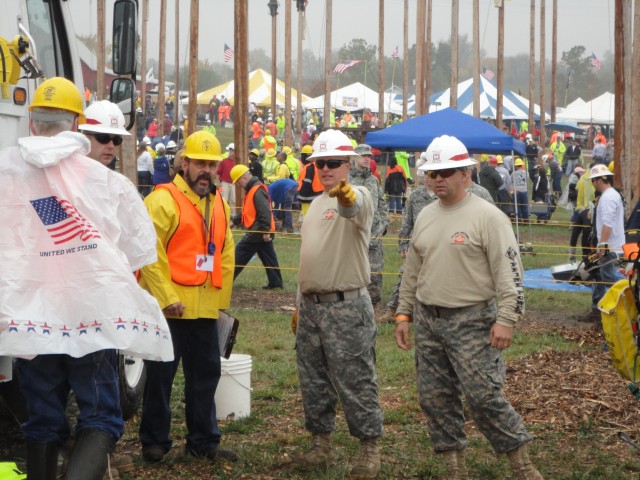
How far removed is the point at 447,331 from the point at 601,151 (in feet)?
126

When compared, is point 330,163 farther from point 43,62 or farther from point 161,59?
point 161,59

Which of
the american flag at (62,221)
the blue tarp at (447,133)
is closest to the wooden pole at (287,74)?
the blue tarp at (447,133)

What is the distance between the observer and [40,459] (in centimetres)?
492

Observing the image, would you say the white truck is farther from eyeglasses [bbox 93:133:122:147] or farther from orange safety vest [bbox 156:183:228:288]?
orange safety vest [bbox 156:183:228:288]

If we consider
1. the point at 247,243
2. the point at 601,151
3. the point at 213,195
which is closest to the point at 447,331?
the point at 213,195

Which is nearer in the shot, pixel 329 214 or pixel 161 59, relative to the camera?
pixel 329 214

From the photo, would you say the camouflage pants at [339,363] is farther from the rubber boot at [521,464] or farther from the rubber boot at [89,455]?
the rubber boot at [89,455]

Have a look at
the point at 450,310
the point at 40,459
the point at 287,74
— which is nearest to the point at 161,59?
the point at 287,74

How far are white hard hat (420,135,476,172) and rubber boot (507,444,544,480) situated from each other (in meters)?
1.64

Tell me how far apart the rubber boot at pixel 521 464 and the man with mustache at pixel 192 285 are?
1.79 metres

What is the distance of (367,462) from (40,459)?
2.33 metres

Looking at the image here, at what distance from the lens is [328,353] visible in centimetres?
657

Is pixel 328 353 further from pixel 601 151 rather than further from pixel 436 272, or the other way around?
pixel 601 151

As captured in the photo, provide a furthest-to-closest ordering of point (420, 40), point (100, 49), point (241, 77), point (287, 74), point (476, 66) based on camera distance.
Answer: point (287, 74) → point (476, 66) → point (100, 49) → point (420, 40) → point (241, 77)
